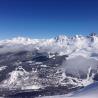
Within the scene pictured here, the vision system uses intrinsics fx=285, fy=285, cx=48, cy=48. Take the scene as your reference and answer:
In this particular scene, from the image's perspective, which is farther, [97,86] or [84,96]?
[97,86]

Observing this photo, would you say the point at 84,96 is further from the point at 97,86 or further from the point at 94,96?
the point at 97,86

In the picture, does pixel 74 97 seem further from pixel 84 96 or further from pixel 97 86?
pixel 97 86

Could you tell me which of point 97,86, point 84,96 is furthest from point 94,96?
point 97,86

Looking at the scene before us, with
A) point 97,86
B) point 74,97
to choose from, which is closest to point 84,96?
point 74,97

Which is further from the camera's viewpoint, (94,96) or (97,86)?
(97,86)

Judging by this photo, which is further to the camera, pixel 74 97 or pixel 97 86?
pixel 97 86
